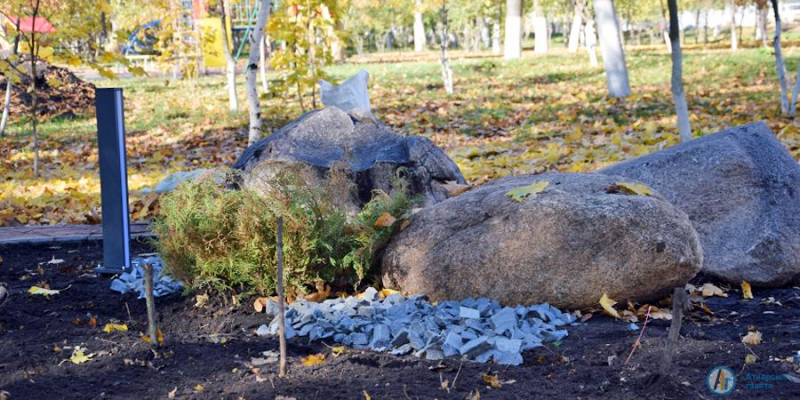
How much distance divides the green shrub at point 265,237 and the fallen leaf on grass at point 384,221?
0.07ft

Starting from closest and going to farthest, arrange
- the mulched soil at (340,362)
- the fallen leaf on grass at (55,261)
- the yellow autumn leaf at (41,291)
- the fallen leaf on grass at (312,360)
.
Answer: the mulched soil at (340,362), the fallen leaf on grass at (312,360), the yellow autumn leaf at (41,291), the fallen leaf on grass at (55,261)

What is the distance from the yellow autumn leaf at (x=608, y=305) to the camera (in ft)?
12.2

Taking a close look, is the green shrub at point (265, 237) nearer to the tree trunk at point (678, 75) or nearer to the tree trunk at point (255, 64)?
the tree trunk at point (678, 75)

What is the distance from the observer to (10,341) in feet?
11.6

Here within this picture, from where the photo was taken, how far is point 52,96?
15234mm

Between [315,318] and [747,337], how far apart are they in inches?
72.8

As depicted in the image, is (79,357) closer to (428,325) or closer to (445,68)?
(428,325)

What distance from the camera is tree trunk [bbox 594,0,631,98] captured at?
1270 cm

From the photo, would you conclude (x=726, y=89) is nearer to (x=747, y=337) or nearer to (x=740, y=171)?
(x=740, y=171)

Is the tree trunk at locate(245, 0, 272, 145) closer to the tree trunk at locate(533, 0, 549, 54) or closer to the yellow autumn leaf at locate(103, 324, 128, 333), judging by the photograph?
the yellow autumn leaf at locate(103, 324, 128, 333)

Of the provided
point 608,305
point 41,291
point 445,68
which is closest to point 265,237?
point 41,291

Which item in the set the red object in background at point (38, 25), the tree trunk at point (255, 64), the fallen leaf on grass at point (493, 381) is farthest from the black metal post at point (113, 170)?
the red object in background at point (38, 25)

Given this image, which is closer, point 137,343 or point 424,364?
point 424,364

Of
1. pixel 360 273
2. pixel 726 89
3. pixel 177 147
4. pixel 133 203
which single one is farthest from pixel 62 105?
pixel 360 273
